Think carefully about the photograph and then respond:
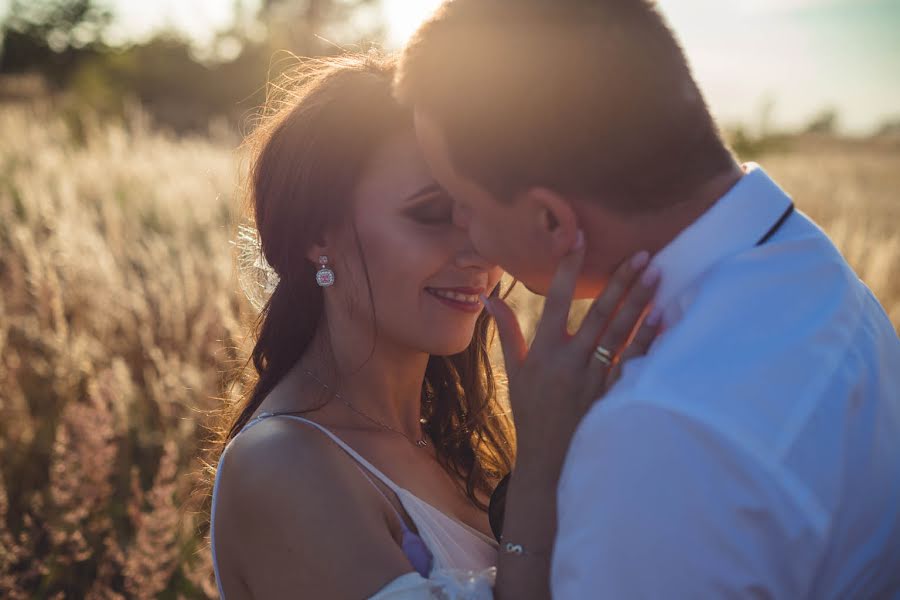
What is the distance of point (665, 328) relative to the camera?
1.49 metres

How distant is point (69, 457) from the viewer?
331 cm

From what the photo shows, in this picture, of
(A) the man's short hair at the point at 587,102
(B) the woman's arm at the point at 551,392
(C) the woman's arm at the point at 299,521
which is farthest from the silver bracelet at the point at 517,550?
(A) the man's short hair at the point at 587,102

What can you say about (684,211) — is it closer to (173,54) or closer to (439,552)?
(439,552)

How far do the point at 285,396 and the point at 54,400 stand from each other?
310 cm

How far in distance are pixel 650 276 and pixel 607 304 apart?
12 cm

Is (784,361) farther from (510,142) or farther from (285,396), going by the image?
(285,396)

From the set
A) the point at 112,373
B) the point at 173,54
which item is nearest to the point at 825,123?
the point at 173,54

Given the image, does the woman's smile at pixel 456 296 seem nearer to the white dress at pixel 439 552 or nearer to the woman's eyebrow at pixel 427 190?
the woman's eyebrow at pixel 427 190

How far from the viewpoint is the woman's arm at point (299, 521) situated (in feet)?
6.31

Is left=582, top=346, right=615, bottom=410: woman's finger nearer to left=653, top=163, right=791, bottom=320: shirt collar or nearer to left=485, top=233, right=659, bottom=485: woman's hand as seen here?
left=485, top=233, right=659, bottom=485: woman's hand

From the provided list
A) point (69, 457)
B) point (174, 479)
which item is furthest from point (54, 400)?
A: point (69, 457)

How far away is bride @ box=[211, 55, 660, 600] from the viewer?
6.51ft

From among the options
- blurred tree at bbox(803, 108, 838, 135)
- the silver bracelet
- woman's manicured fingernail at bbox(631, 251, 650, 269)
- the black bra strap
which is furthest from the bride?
blurred tree at bbox(803, 108, 838, 135)

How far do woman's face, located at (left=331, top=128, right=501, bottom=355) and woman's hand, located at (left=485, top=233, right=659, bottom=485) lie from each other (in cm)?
77
